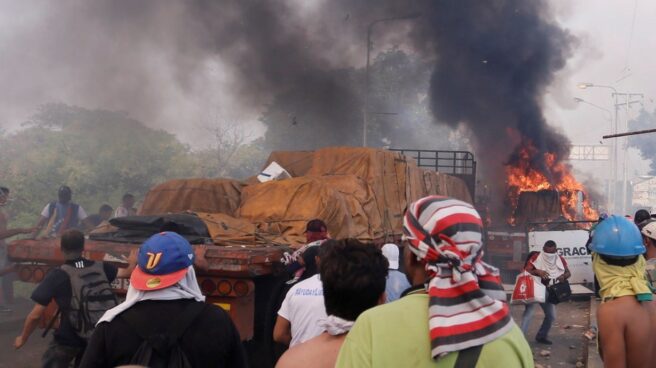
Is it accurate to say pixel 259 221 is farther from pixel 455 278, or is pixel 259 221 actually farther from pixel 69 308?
pixel 455 278

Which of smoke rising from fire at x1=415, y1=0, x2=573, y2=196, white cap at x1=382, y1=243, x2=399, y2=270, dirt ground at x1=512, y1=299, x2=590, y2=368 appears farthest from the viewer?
smoke rising from fire at x1=415, y1=0, x2=573, y2=196

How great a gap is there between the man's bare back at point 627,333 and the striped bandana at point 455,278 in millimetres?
1402

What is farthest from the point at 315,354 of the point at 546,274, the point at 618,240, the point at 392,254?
the point at 546,274

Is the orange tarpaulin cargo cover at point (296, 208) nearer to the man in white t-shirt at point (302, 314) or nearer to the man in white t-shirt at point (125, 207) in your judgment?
the man in white t-shirt at point (302, 314)

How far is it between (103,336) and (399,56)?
1219 inches

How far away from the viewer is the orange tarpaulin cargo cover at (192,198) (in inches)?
303

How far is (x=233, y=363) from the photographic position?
2.83m

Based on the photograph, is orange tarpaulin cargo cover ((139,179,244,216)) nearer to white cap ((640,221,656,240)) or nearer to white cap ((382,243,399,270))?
white cap ((382,243,399,270))

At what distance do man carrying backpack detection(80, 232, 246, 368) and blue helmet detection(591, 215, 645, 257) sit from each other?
72.8 inches

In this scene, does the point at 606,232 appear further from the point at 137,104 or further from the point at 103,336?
the point at 137,104

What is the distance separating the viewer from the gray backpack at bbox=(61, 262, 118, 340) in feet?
13.5

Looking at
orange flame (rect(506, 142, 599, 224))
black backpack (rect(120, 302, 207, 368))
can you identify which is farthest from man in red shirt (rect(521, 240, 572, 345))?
orange flame (rect(506, 142, 599, 224))

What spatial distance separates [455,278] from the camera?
1756 millimetres

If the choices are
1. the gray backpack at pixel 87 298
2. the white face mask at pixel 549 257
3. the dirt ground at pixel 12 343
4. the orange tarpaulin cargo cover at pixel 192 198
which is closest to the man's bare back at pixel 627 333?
the gray backpack at pixel 87 298
